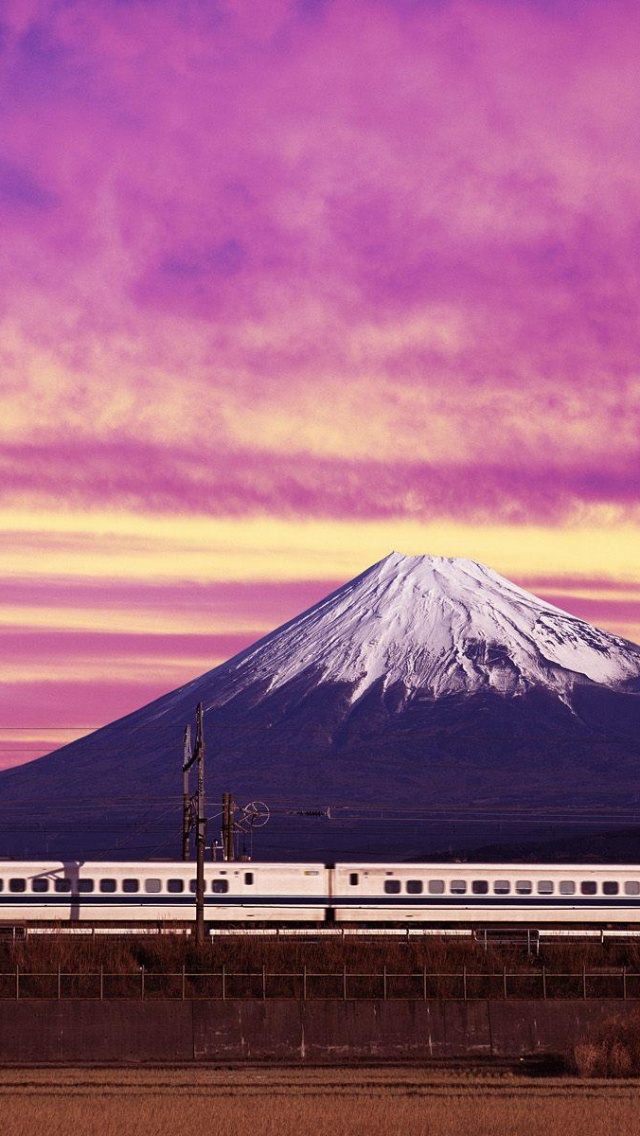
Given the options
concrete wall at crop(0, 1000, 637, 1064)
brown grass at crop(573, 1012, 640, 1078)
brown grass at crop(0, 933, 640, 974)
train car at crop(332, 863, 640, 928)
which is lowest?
brown grass at crop(573, 1012, 640, 1078)

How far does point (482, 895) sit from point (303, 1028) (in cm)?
2382

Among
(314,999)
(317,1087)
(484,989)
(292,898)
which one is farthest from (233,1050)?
(292,898)

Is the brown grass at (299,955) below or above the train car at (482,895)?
below

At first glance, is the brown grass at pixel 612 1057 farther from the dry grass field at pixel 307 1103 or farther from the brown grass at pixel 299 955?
the brown grass at pixel 299 955

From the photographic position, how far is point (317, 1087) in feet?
135

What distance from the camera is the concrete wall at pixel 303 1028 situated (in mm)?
46656

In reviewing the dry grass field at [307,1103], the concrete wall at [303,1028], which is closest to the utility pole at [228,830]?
the concrete wall at [303,1028]

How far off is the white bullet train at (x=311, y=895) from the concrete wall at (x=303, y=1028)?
20695 millimetres

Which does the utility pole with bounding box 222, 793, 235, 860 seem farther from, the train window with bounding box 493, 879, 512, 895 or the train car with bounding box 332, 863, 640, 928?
the train window with bounding box 493, 879, 512, 895

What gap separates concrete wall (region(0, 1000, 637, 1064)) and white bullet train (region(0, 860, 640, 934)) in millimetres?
20695

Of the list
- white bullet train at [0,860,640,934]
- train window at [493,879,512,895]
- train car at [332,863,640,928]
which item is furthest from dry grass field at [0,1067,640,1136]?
train window at [493,879,512,895]

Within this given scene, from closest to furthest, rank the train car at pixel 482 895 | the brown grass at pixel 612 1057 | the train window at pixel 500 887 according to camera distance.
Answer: the brown grass at pixel 612 1057
the train car at pixel 482 895
the train window at pixel 500 887

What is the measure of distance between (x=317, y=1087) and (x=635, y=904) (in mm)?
32873

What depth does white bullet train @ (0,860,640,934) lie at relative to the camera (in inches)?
2694
